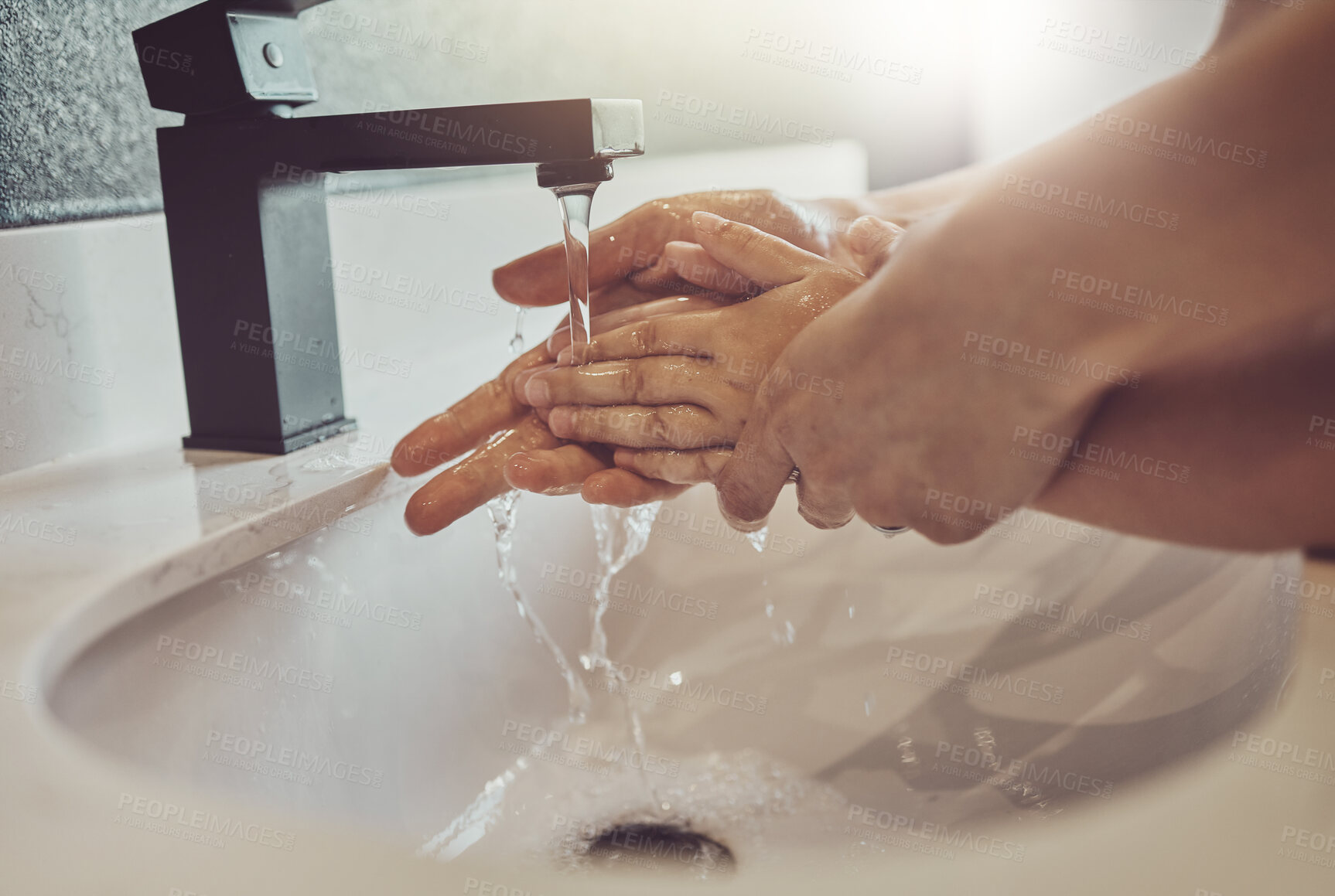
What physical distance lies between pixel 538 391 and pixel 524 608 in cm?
14

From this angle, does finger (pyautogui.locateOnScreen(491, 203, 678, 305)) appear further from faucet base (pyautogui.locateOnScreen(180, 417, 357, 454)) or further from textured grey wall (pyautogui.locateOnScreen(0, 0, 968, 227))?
textured grey wall (pyautogui.locateOnScreen(0, 0, 968, 227))

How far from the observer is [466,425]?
574 mm

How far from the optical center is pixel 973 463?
1.38 feet

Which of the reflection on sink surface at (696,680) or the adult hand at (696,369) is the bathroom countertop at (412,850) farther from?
the adult hand at (696,369)

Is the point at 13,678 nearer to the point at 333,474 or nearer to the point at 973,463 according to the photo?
the point at 333,474

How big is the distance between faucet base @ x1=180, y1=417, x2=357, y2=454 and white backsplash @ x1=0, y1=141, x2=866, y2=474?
3cm

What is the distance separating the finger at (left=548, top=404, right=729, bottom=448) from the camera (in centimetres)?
55

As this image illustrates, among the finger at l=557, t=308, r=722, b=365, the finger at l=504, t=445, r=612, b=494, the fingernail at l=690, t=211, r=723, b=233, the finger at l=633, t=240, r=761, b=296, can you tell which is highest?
the fingernail at l=690, t=211, r=723, b=233

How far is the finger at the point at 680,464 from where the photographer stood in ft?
1.80

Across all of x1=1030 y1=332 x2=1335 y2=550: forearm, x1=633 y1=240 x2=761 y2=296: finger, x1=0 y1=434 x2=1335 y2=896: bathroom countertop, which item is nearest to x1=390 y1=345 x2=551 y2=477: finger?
x1=633 y1=240 x2=761 y2=296: finger

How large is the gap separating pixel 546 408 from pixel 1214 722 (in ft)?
1.22

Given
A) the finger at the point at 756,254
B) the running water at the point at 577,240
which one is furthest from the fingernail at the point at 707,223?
the running water at the point at 577,240

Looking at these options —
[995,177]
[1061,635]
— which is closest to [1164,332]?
[995,177]

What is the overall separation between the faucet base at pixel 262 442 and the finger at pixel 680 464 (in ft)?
0.67
